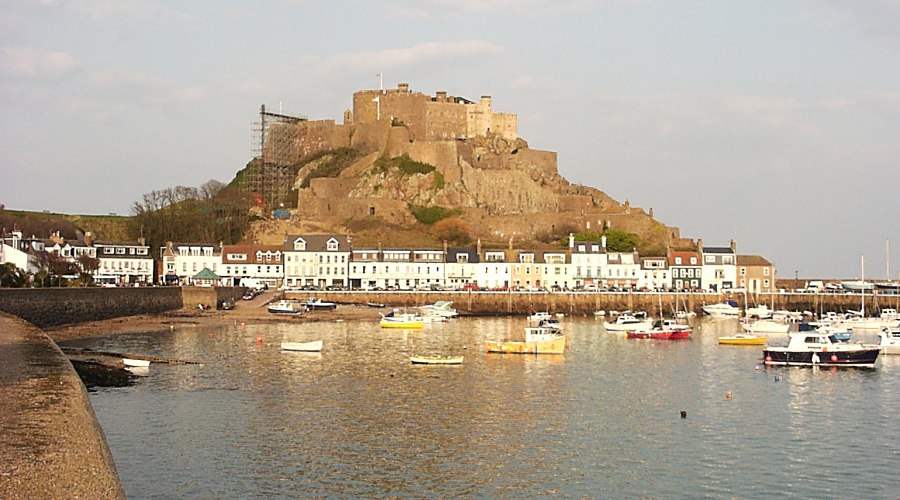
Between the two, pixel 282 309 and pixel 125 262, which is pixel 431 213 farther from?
pixel 282 309

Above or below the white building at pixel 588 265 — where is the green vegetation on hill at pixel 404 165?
above

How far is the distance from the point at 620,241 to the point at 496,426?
67.4 meters

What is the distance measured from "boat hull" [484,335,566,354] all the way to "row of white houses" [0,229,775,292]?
3695 centimetres

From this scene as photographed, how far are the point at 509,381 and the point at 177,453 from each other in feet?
52.4

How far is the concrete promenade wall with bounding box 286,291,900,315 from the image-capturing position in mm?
77312

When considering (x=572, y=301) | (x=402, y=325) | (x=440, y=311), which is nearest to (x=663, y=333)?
(x=402, y=325)

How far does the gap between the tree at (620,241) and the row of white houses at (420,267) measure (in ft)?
17.0

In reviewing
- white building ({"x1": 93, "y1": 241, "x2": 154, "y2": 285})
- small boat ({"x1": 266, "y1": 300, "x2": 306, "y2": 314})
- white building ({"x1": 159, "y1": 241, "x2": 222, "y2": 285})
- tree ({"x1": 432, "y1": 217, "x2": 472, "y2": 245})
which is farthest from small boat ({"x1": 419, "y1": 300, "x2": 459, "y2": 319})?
white building ({"x1": 93, "y1": 241, "x2": 154, "y2": 285})

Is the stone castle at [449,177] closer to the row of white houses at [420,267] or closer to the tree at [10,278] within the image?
the row of white houses at [420,267]

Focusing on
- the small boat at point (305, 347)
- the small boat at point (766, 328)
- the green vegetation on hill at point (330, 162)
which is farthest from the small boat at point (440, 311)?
the green vegetation on hill at point (330, 162)

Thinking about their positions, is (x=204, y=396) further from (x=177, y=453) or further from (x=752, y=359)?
(x=752, y=359)

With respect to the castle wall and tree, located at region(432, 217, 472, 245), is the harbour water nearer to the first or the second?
tree, located at region(432, 217, 472, 245)

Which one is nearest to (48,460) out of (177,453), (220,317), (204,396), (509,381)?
(177,453)

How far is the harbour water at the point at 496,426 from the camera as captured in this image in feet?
69.6
